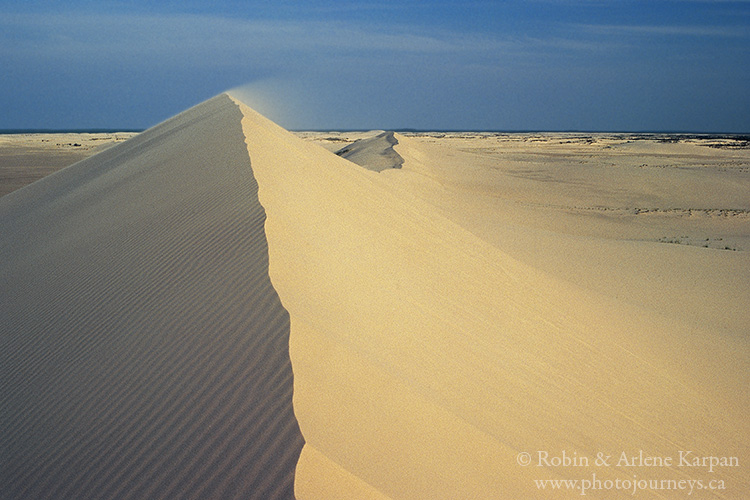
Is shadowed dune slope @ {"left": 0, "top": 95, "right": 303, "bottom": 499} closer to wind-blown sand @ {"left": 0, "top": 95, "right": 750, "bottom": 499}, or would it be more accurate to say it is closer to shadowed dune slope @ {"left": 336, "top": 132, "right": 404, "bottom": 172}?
wind-blown sand @ {"left": 0, "top": 95, "right": 750, "bottom": 499}

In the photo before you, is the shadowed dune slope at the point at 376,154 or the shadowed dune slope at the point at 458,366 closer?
the shadowed dune slope at the point at 458,366

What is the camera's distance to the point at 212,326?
4.36 metres

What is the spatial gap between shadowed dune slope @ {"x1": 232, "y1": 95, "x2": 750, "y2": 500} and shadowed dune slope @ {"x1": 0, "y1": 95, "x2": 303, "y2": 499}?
0.23 meters

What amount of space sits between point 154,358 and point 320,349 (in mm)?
1280

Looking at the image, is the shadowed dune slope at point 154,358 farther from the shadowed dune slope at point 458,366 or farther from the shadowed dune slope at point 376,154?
the shadowed dune slope at point 376,154

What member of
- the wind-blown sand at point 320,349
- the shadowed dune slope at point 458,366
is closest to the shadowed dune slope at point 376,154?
the wind-blown sand at point 320,349

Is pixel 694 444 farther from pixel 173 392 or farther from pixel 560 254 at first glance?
pixel 560 254

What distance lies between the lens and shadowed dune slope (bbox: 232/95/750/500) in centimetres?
338

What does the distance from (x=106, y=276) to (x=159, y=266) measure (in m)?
0.77

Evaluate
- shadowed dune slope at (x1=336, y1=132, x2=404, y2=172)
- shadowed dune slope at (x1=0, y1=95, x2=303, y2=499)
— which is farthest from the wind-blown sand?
shadowed dune slope at (x1=336, y1=132, x2=404, y2=172)

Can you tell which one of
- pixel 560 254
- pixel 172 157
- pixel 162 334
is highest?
pixel 560 254

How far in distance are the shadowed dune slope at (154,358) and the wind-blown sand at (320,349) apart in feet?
0.06

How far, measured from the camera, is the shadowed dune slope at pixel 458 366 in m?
3.38

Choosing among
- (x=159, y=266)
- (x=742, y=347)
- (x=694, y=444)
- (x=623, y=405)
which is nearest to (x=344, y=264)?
(x=159, y=266)
